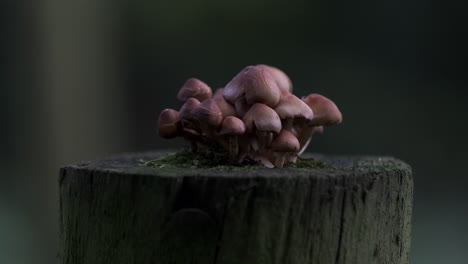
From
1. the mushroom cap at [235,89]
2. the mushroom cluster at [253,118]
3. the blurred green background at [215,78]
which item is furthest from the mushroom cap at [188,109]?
the blurred green background at [215,78]

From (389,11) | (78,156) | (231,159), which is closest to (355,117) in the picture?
(389,11)

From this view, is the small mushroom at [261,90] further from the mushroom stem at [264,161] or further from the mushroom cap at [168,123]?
the mushroom cap at [168,123]

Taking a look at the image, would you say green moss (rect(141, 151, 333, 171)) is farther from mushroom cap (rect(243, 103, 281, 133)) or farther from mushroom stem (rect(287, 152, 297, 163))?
mushroom cap (rect(243, 103, 281, 133))

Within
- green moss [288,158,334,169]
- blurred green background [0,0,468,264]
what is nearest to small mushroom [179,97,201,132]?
green moss [288,158,334,169]

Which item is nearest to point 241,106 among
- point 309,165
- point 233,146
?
point 233,146

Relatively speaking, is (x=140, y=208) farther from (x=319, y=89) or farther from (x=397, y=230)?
(x=319, y=89)

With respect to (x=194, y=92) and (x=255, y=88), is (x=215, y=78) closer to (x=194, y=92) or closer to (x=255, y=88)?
(x=194, y=92)

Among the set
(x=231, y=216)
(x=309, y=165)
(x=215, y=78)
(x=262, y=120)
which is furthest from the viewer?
(x=215, y=78)

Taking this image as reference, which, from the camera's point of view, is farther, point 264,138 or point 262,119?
point 264,138
